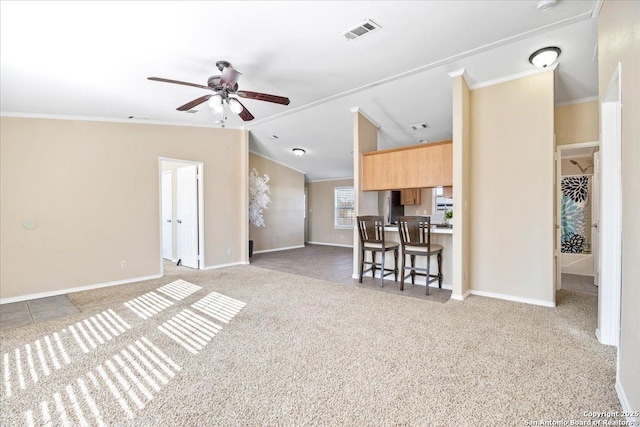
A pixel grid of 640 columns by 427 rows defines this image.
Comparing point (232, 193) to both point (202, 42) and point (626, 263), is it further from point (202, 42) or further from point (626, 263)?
point (626, 263)

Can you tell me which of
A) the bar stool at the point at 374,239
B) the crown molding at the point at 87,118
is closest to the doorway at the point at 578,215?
the bar stool at the point at 374,239

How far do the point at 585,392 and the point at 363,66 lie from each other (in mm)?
3516

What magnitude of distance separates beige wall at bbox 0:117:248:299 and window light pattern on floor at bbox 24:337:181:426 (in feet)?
9.05

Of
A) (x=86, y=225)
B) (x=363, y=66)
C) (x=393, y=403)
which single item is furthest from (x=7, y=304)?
(x=363, y=66)

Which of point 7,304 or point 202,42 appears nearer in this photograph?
point 202,42

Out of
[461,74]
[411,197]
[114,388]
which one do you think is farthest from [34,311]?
[411,197]

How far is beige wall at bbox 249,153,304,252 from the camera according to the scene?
7.87 metres

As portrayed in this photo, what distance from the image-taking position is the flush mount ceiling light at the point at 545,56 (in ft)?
10.1

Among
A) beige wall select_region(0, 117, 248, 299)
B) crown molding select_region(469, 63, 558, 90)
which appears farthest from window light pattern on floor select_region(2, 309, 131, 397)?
crown molding select_region(469, 63, 558, 90)

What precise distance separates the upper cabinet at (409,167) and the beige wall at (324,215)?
4.10 meters

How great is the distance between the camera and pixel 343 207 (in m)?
9.16

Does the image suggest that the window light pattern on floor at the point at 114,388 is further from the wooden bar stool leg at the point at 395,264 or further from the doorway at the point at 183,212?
the wooden bar stool leg at the point at 395,264

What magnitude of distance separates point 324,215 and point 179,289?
5887 mm

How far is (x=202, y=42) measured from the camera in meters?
2.79
